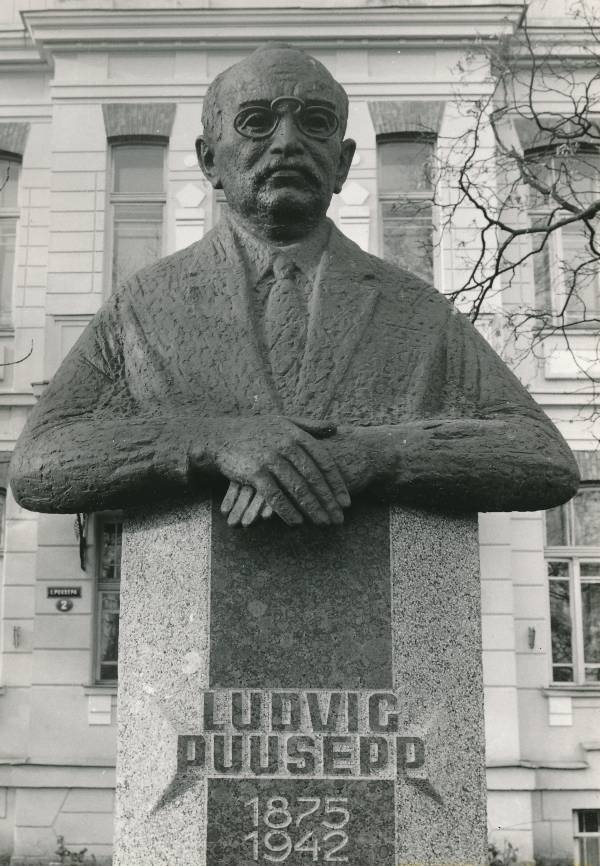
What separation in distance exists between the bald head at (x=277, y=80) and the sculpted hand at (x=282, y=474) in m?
0.80

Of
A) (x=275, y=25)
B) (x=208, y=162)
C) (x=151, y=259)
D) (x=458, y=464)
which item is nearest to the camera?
(x=458, y=464)

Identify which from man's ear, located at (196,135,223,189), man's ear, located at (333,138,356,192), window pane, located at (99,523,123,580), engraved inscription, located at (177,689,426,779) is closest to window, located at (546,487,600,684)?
window pane, located at (99,523,123,580)

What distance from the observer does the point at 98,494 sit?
2.46 meters

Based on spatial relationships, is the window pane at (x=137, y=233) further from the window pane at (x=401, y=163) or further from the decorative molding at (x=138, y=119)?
the window pane at (x=401, y=163)

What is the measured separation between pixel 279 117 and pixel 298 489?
0.89 m

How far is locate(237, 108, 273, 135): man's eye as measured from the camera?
8.67 feet

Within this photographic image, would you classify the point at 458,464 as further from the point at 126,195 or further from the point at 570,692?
the point at 126,195

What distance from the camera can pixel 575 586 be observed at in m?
12.5

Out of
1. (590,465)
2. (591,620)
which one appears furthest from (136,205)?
(591,620)

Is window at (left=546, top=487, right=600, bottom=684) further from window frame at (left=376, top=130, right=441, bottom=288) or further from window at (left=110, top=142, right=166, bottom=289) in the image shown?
window at (left=110, top=142, right=166, bottom=289)

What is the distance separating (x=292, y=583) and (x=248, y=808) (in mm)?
443

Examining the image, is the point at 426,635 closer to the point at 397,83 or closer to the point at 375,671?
the point at 375,671

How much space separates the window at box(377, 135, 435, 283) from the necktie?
991 cm

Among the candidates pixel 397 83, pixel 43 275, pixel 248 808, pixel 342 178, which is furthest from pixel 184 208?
pixel 248 808
